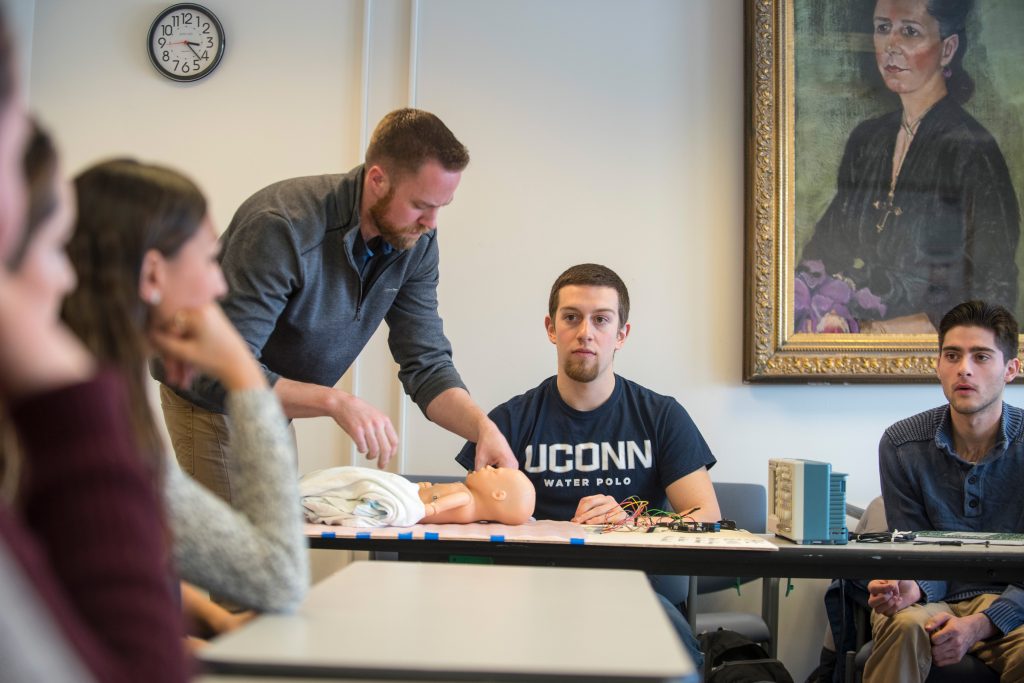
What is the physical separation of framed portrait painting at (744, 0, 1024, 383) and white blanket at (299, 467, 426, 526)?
1.95 meters

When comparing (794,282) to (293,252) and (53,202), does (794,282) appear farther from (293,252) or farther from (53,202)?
(53,202)

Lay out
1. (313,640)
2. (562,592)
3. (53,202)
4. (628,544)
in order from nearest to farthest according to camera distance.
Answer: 1. (53,202)
2. (313,640)
3. (562,592)
4. (628,544)

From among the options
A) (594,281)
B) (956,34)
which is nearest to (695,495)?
(594,281)

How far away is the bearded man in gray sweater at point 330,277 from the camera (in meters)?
2.49

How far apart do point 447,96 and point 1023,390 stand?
108 inches

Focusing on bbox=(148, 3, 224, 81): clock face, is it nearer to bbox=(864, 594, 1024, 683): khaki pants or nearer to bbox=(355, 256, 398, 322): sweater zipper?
bbox=(355, 256, 398, 322): sweater zipper

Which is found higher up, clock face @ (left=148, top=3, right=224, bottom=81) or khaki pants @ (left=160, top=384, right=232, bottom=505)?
clock face @ (left=148, top=3, right=224, bottom=81)

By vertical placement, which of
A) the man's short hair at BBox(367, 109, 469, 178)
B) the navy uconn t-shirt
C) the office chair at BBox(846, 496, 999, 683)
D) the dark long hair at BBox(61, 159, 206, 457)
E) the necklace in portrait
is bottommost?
the office chair at BBox(846, 496, 999, 683)

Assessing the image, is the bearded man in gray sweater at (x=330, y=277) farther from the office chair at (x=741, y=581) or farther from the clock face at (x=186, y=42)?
the clock face at (x=186, y=42)

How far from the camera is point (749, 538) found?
2.39 m

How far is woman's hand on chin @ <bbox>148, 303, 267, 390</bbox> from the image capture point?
1256mm

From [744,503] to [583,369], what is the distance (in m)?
1.06

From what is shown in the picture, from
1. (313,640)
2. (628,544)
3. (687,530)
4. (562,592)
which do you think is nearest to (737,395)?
(687,530)

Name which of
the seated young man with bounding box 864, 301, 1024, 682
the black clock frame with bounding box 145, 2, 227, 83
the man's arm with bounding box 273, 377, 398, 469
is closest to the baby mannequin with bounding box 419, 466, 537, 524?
the man's arm with bounding box 273, 377, 398, 469
